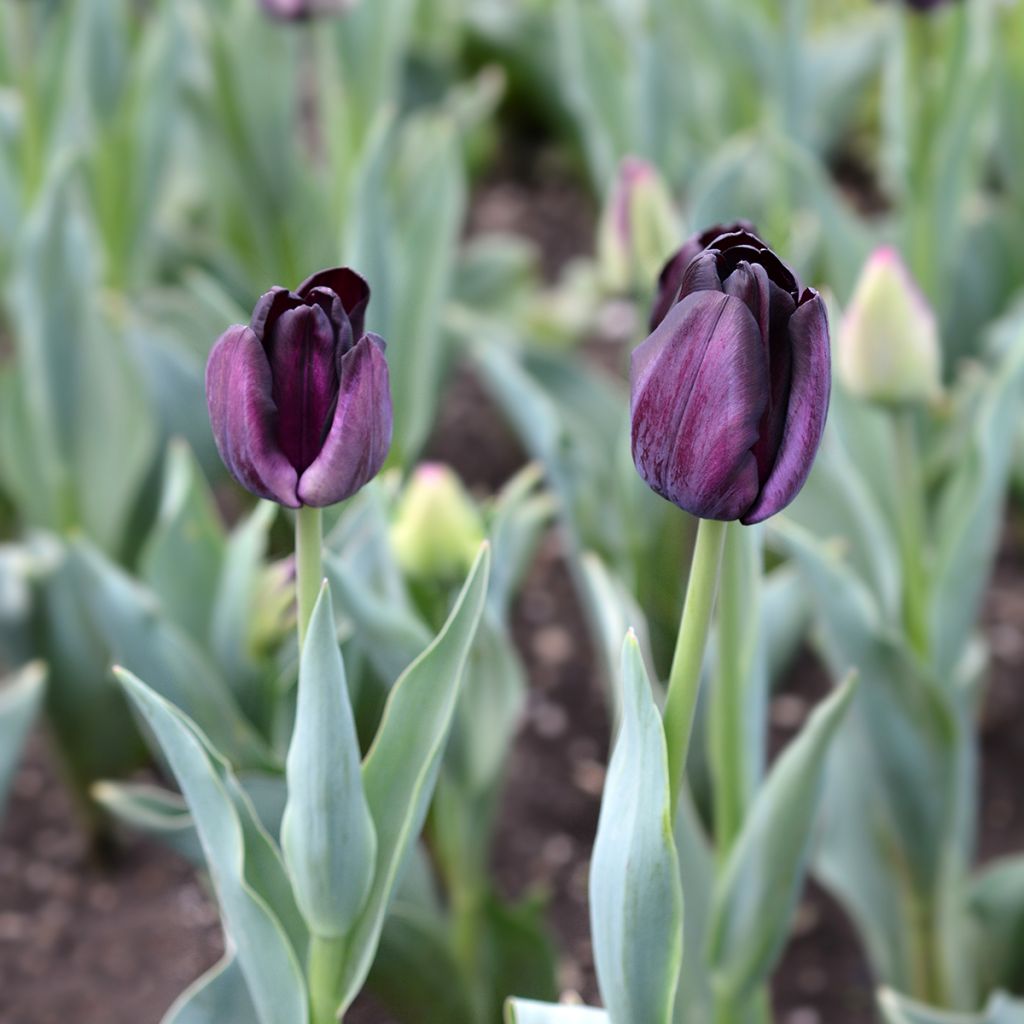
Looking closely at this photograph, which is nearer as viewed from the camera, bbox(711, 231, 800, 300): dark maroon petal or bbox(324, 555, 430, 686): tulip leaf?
bbox(711, 231, 800, 300): dark maroon petal

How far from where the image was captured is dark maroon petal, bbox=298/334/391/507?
550mm

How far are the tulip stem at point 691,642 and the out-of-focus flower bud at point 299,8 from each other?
858mm

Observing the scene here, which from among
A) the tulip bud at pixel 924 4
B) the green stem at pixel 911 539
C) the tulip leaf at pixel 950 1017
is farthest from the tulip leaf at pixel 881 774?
the tulip bud at pixel 924 4

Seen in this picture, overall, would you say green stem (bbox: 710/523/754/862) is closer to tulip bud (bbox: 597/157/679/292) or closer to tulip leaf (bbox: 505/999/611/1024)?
tulip leaf (bbox: 505/999/611/1024)

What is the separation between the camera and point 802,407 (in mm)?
515

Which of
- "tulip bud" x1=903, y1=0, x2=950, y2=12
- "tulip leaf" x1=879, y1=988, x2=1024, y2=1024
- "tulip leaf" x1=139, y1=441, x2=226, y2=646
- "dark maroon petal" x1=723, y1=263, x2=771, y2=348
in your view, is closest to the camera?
"dark maroon petal" x1=723, y1=263, x2=771, y2=348

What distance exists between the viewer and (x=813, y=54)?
1.85m

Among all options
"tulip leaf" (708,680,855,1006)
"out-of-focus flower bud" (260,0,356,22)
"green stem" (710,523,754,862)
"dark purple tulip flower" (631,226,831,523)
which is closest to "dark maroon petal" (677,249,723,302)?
"dark purple tulip flower" (631,226,831,523)

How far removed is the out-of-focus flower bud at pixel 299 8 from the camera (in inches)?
51.3

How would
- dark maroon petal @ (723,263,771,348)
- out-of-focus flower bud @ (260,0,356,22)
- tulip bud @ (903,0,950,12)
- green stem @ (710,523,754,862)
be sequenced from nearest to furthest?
dark maroon petal @ (723,263,771,348) < green stem @ (710,523,754,862) < tulip bud @ (903,0,950,12) < out-of-focus flower bud @ (260,0,356,22)

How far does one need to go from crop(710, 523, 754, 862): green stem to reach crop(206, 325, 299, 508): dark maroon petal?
9.5 inches

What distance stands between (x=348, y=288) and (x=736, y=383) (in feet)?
0.50

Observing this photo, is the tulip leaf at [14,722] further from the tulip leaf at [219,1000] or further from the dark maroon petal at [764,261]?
the dark maroon petal at [764,261]

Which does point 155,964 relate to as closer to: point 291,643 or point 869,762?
point 291,643
